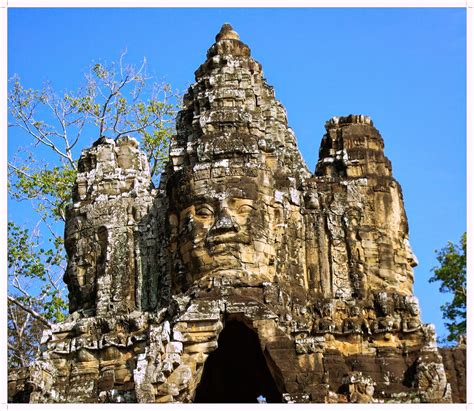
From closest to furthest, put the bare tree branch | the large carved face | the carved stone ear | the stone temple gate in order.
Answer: the stone temple gate → the large carved face → the carved stone ear → the bare tree branch

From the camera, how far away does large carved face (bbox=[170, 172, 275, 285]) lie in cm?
2134

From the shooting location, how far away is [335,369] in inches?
814

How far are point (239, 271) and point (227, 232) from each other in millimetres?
717

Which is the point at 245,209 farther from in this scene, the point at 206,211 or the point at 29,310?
the point at 29,310

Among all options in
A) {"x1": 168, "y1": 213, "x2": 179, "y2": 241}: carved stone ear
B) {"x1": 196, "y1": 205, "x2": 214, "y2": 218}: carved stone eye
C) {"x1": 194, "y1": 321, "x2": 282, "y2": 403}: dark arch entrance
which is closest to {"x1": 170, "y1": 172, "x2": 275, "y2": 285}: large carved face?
{"x1": 196, "y1": 205, "x2": 214, "y2": 218}: carved stone eye

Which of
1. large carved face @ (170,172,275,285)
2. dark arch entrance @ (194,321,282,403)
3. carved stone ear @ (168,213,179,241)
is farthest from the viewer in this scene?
dark arch entrance @ (194,321,282,403)

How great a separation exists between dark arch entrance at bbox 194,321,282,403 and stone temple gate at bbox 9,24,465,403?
0.09 feet

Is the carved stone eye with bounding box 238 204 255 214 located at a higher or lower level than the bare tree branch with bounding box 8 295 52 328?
lower

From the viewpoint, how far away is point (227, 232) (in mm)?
21438

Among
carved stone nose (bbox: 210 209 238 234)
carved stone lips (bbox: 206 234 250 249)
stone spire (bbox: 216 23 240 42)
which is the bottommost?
carved stone lips (bbox: 206 234 250 249)

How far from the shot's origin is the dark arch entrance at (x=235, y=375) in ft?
75.4

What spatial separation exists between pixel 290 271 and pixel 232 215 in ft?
5.04

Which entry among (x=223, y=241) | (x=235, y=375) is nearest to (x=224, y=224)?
(x=223, y=241)

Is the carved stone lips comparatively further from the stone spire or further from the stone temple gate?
the stone spire
